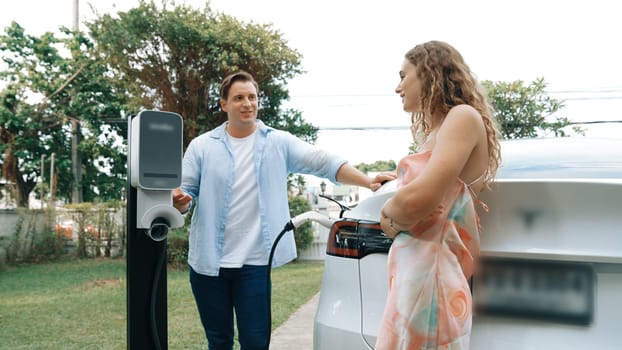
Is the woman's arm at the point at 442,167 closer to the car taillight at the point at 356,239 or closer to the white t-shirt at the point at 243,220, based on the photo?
the car taillight at the point at 356,239

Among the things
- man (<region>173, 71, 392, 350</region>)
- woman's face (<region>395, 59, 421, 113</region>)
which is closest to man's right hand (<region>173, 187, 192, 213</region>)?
man (<region>173, 71, 392, 350</region>)

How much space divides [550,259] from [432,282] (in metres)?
0.42

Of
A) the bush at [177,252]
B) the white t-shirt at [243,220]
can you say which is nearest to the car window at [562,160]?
the white t-shirt at [243,220]

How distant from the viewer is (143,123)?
2494 mm

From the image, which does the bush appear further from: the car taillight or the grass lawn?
the car taillight

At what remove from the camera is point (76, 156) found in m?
17.5

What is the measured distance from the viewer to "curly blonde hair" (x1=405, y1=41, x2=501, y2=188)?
1769 mm

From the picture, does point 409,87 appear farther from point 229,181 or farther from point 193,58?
point 193,58

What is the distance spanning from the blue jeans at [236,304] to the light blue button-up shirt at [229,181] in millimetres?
73

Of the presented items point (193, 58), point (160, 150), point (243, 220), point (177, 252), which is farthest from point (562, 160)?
point (193, 58)

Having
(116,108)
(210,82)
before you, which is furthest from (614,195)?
(116,108)

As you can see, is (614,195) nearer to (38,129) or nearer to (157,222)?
(157,222)

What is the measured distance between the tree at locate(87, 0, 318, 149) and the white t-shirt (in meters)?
11.3

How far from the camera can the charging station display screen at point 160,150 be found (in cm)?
250
